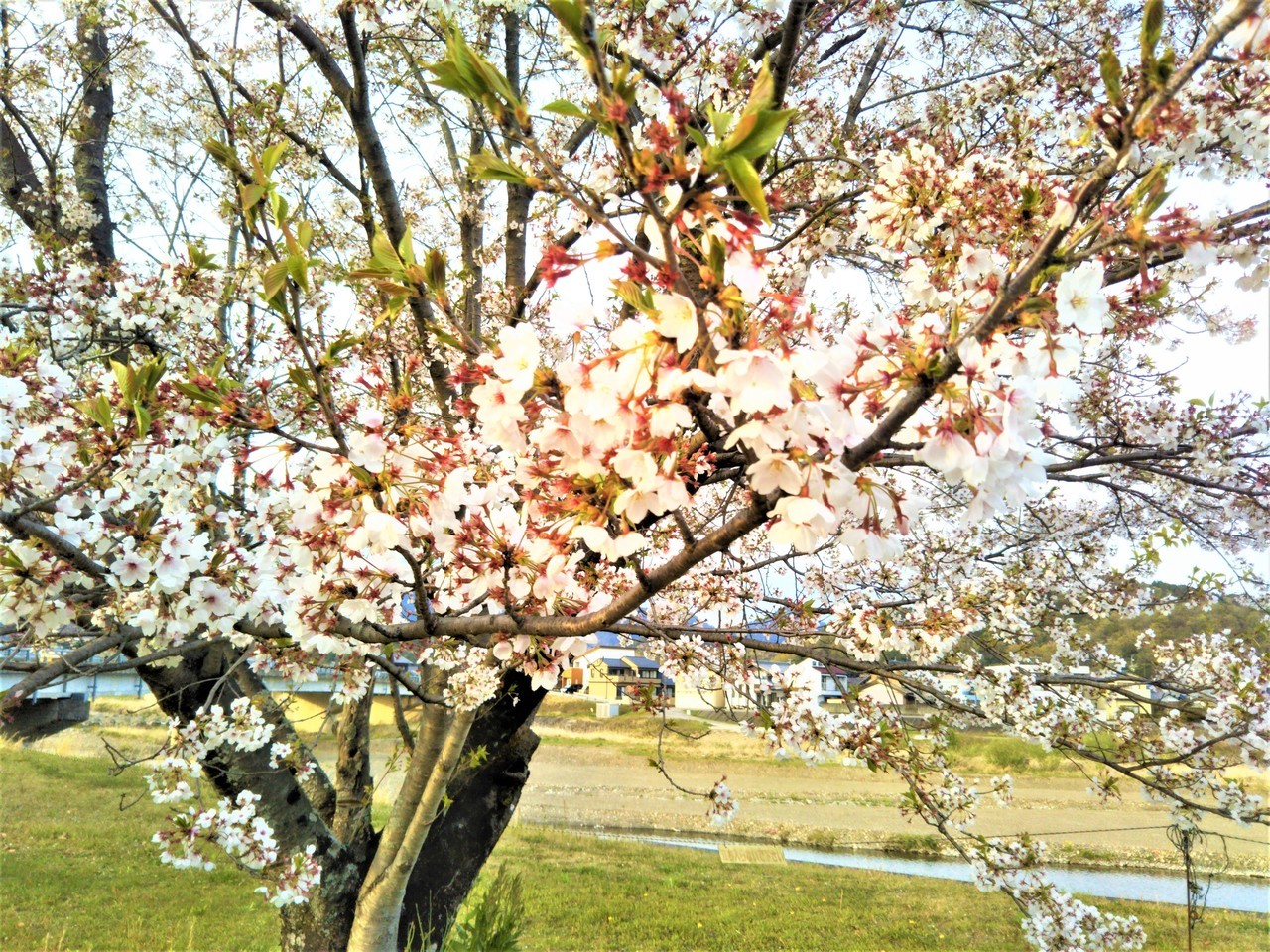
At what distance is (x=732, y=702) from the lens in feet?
10.8

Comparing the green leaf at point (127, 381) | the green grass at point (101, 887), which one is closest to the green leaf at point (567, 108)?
the green leaf at point (127, 381)

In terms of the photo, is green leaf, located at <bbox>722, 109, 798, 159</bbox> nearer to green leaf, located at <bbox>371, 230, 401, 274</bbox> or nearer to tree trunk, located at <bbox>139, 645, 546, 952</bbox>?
green leaf, located at <bbox>371, 230, 401, 274</bbox>

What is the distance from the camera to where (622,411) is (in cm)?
77

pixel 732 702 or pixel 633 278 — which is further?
pixel 732 702

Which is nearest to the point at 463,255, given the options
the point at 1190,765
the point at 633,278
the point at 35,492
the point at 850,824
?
the point at 35,492

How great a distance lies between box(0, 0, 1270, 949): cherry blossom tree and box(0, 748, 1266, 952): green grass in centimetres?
267

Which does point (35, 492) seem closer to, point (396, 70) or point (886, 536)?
point (886, 536)

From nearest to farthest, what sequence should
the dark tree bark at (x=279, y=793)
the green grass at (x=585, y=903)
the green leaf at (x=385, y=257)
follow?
the green leaf at (x=385, y=257) < the dark tree bark at (x=279, y=793) < the green grass at (x=585, y=903)

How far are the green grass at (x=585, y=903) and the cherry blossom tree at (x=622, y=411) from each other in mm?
2669

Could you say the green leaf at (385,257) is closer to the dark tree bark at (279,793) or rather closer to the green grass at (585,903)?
the dark tree bark at (279,793)

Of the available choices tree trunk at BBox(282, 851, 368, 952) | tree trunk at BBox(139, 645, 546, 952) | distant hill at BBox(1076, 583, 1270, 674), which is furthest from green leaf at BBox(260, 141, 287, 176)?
distant hill at BBox(1076, 583, 1270, 674)

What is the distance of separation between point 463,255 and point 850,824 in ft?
41.2

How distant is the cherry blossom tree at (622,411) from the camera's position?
783 mm

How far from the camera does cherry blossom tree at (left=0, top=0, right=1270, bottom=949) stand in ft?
2.57
